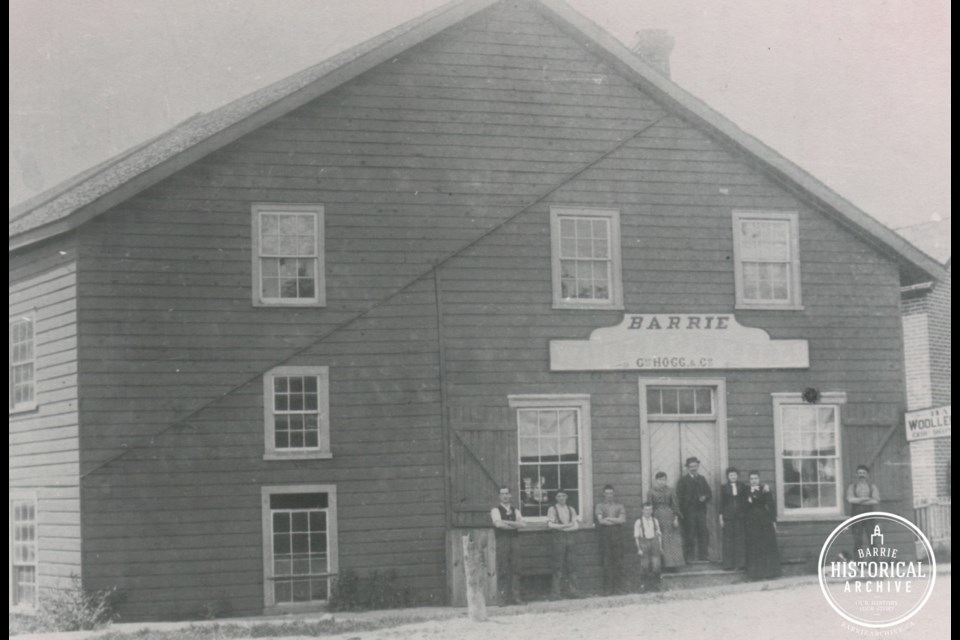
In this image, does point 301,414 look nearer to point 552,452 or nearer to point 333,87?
point 552,452

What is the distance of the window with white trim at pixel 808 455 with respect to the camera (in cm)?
1836

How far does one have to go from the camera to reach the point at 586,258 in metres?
17.8

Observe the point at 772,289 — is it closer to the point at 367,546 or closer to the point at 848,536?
the point at 848,536

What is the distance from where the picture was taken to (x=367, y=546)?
54.7 ft

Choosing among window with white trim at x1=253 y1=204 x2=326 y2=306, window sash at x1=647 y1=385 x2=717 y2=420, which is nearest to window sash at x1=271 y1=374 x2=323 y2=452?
window with white trim at x1=253 y1=204 x2=326 y2=306

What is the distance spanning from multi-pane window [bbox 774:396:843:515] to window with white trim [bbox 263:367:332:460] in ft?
23.1

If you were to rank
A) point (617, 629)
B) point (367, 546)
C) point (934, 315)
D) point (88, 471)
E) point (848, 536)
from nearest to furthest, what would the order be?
point (617, 629) → point (88, 471) → point (367, 546) → point (848, 536) → point (934, 315)

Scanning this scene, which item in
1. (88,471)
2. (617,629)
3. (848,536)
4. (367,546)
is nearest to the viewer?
(617,629)

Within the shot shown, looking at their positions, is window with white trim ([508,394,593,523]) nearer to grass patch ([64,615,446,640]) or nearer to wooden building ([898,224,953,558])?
grass patch ([64,615,446,640])

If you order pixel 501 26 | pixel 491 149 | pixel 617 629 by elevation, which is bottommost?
pixel 617 629

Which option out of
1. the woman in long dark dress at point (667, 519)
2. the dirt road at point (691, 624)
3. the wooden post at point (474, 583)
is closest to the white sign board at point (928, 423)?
the dirt road at point (691, 624)

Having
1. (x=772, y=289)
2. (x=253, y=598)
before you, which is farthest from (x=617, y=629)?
(x=772, y=289)

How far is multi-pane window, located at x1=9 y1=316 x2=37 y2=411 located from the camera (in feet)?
54.1

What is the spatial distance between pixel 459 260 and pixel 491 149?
172cm
